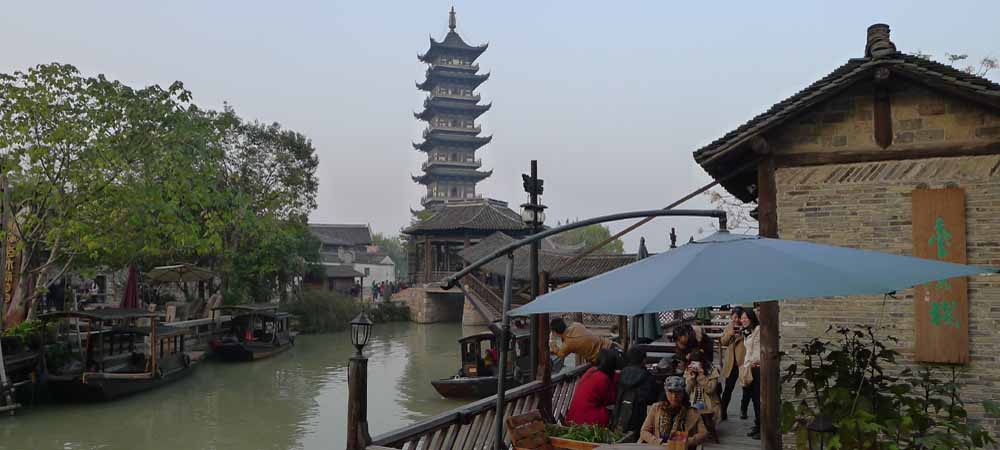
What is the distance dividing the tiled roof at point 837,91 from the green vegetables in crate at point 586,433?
112 inches

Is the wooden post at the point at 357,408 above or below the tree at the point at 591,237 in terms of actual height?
below

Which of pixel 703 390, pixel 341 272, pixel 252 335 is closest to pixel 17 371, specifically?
pixel 252 335

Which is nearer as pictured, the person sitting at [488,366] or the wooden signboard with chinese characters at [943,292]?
the wooden signboard with chinese characters at [943,292]

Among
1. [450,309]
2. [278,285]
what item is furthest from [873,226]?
[450,309]

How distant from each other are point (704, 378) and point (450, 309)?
1344 inches

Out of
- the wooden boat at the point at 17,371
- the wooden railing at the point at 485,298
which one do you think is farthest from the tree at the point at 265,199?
the wooden boat at the point at 17,371

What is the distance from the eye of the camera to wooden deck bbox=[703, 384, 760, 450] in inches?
236

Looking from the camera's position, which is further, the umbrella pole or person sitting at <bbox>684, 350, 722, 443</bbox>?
person sitting at <bbox>684, 350, 722, 443</bbox>

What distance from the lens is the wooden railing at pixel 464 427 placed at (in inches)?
190

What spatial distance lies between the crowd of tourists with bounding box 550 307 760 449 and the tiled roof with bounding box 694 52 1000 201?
5.97ft

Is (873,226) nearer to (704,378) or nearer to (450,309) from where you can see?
(704,378)

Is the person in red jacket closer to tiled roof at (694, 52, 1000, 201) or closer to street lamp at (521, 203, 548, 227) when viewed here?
tiled roof at (694, 52, 1000, 201)

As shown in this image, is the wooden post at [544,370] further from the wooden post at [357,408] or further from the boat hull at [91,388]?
the boat hull at [91,388]

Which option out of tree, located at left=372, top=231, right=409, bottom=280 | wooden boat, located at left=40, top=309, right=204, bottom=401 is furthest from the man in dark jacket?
tree, located at left=372, top=231, right=409, bottom=280
